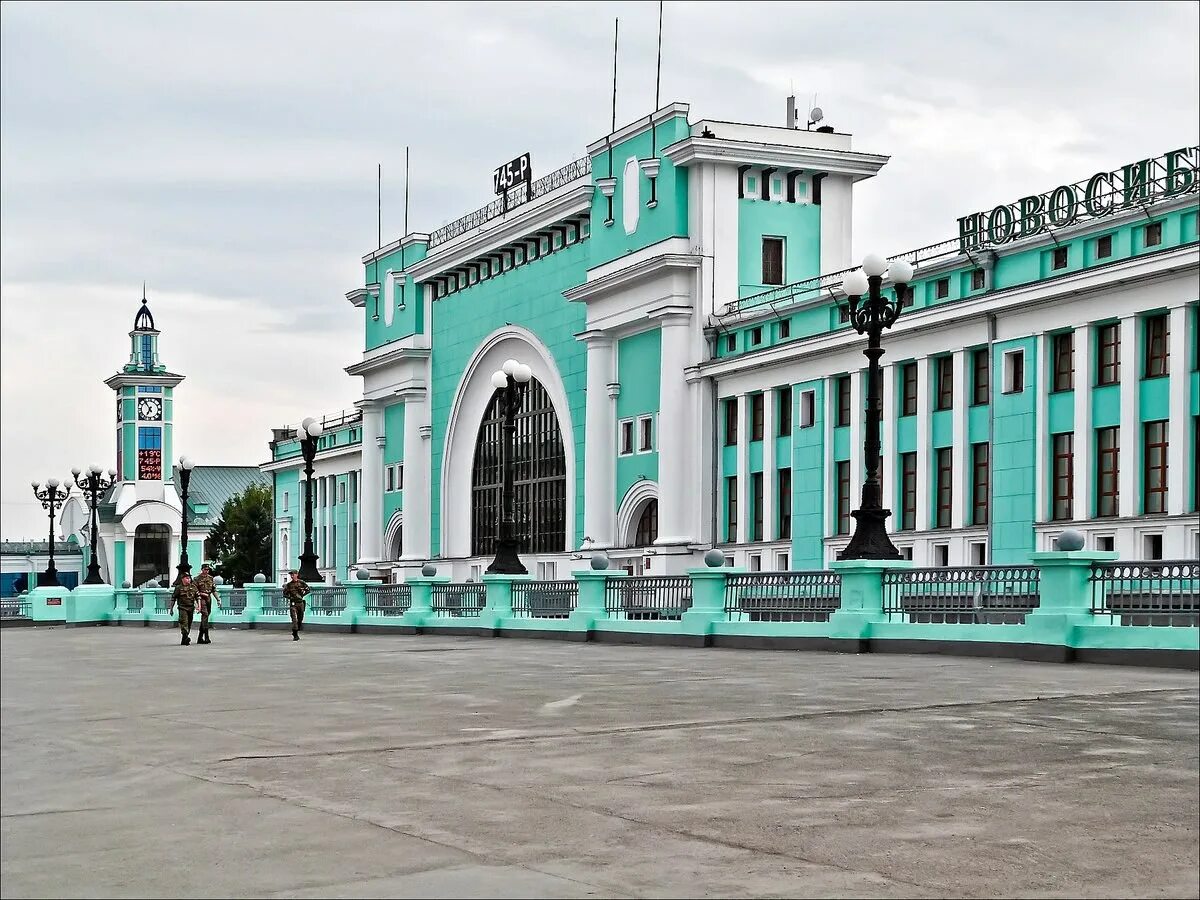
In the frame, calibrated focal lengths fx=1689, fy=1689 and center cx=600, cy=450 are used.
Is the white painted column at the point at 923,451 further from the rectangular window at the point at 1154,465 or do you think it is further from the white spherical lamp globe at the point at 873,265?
the white spherical lamp globe at the point at 873,265

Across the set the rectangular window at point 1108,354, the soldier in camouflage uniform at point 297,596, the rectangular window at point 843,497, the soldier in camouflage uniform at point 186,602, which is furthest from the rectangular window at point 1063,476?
the soldier in camouflage uniform at point 186,602

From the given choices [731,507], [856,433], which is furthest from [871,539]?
[731,507]

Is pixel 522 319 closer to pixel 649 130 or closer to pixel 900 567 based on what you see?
pixel 649 130

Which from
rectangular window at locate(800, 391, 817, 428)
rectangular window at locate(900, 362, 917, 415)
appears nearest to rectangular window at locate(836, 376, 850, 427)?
rectangular window at locate(800, 391, 817, 428)

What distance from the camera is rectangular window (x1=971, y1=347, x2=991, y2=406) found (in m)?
48.8

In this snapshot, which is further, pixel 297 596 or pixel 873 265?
pixel 297 596

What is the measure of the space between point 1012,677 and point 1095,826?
26.9 feet

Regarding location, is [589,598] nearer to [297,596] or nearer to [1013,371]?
[297,596]

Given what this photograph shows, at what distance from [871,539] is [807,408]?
32.0 meters

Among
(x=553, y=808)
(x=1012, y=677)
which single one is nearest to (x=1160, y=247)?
(x=1012, y=677)

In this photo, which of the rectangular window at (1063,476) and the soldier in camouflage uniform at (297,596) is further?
the rectangular window at (1063,476)

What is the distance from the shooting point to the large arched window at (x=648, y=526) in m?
62.5

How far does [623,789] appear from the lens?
31.2 feet

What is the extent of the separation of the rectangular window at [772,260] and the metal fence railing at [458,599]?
88.2 ft
